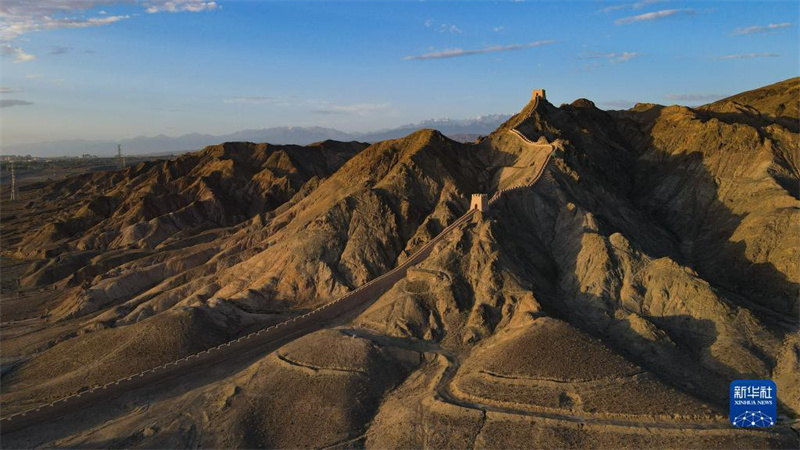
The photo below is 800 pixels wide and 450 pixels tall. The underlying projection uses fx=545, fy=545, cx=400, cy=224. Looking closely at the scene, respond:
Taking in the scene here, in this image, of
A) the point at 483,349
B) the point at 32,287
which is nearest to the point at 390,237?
the point at 483,349

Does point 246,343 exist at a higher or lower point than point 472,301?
lower

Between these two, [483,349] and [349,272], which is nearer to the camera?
[483,349]

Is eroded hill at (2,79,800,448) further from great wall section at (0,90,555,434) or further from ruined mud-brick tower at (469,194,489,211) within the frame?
ruined mud-brick tower at (469,194,489,211)

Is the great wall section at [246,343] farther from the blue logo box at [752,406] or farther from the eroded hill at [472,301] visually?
the blue logo box at [752,406]

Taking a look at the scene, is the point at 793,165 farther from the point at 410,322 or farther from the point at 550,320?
the point at 410,322

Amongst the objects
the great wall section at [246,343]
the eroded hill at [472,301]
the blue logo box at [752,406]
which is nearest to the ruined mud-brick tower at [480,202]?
the great wall section at [246,343]

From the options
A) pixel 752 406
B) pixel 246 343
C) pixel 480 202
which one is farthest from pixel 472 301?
pixel 752 406

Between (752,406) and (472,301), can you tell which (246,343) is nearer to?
(472,301)
